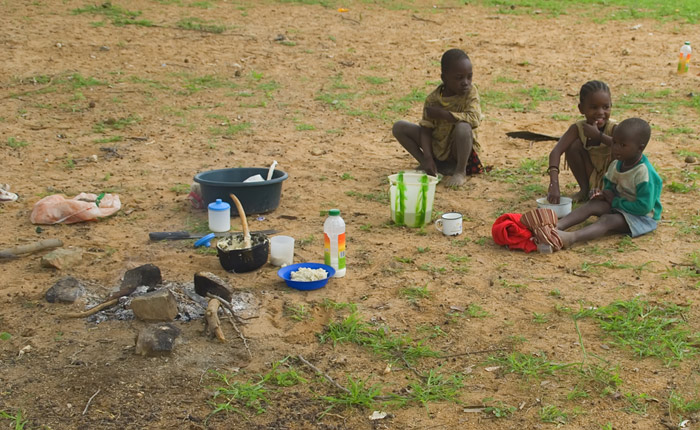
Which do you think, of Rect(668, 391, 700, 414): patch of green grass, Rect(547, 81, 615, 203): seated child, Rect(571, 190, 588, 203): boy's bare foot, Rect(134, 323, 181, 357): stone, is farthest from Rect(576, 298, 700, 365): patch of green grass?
Rect(134, 323, 181, 357): stone

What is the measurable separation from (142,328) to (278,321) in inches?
24.7

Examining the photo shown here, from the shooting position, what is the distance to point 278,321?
11.1 feet

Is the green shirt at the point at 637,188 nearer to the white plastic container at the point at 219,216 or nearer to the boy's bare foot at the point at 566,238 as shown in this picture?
the boy's bare foot at the point at 566,238

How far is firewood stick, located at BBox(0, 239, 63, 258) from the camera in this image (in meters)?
4.10

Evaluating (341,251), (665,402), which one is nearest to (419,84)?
(341,251)

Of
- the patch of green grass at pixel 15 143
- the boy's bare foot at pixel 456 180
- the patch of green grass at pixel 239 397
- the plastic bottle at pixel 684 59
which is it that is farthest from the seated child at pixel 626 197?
the plastic bottle at pixel 684 59

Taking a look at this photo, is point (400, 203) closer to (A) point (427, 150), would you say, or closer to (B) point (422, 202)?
(B) point (422, 202)

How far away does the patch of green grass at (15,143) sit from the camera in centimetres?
627

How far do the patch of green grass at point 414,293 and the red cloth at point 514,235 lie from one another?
79cm

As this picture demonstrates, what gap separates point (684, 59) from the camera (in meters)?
8.52

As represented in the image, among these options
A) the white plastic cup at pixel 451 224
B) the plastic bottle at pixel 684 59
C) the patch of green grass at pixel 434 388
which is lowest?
the patch of green grass at pixel 434 388

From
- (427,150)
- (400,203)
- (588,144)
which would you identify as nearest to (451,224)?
(400,203)

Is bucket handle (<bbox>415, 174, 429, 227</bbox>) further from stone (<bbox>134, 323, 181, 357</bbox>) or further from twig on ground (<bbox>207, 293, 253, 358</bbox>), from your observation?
stone (<bbox>134, 323, 181, 357</bbox>)

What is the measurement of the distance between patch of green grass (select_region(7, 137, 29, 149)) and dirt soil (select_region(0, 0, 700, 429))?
3 cm
